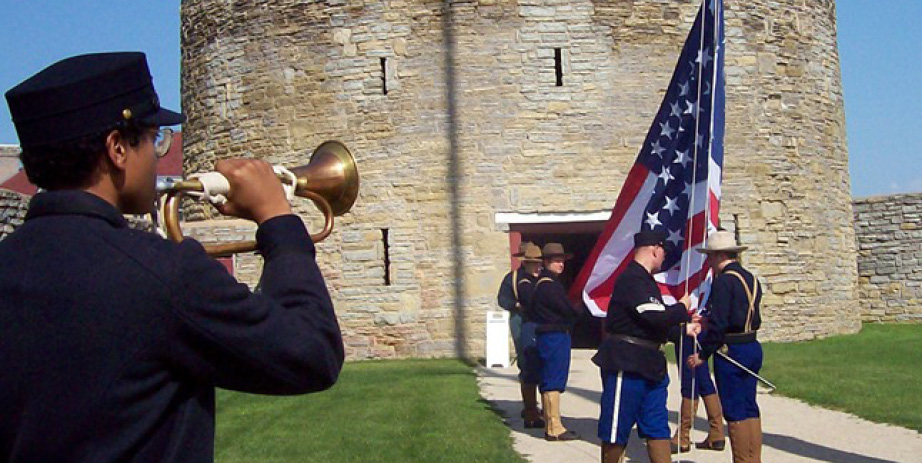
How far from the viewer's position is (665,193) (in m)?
7.92

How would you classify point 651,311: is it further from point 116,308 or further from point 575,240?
point 575,240

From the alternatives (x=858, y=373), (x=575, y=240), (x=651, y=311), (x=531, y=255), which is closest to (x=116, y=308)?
(x=651, y=311)

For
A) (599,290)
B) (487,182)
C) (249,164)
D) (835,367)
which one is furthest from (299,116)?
(249,164)

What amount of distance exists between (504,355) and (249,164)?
14151mm

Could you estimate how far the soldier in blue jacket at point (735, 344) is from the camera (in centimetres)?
780

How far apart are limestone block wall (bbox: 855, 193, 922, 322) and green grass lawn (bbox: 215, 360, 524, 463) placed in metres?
12.7

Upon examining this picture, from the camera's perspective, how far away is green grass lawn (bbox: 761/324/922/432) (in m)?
11.0

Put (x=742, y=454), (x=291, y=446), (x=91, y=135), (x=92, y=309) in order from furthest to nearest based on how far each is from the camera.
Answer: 1. (x=291, y=446)
2. (x=742, y=454)
3. (x=91, y=135)
4. (x=92, y=309)

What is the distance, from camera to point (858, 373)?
13938mm

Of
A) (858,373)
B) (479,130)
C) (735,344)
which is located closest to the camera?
(735,344)

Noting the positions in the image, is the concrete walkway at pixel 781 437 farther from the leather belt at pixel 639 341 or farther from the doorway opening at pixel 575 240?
the doorway opening at pixel 575 240

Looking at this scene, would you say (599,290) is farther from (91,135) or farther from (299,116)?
(299,116)

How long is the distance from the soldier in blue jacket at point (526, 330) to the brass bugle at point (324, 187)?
716 cm

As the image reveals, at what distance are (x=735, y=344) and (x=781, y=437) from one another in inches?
77.8
